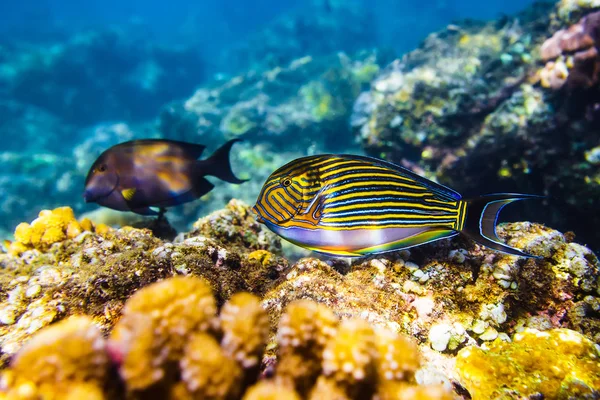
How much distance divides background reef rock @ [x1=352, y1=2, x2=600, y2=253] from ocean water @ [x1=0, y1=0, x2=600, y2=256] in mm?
31

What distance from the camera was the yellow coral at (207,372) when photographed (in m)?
0.98

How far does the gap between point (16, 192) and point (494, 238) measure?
57.5 feet

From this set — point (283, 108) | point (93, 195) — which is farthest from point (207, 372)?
point (283, 108)

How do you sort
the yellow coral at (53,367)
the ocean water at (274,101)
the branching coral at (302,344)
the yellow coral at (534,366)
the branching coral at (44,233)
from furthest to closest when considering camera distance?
1. the ocean water at (274,101)
2. the branching coral at (44,233)
3. the yellow coral at (534,366)
4. the branching coral at (302,344)
5. the yellow coral at (53,367)

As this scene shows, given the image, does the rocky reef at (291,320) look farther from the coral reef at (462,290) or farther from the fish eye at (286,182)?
the fish eye at (286,182)

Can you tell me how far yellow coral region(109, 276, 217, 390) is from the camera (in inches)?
38.8

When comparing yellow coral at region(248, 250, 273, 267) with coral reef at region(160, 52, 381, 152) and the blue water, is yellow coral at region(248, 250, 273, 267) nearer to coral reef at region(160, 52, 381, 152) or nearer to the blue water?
coral reef at region(160, 52, 381, 152)

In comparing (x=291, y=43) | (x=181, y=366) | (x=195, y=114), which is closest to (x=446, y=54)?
(x=195, y=114)

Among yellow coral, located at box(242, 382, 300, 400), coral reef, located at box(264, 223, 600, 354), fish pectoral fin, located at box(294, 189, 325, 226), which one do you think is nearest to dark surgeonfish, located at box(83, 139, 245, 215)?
fish pectoral fin, located at box(294, 189, 325, 226)

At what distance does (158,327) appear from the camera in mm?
1021

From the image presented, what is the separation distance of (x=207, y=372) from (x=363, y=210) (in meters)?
1.25

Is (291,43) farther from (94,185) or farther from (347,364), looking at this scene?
(347,364)

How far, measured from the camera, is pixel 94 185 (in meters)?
2.91

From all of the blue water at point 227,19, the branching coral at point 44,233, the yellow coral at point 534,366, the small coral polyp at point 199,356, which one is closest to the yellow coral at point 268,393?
the small coral polyp at point 199,356
